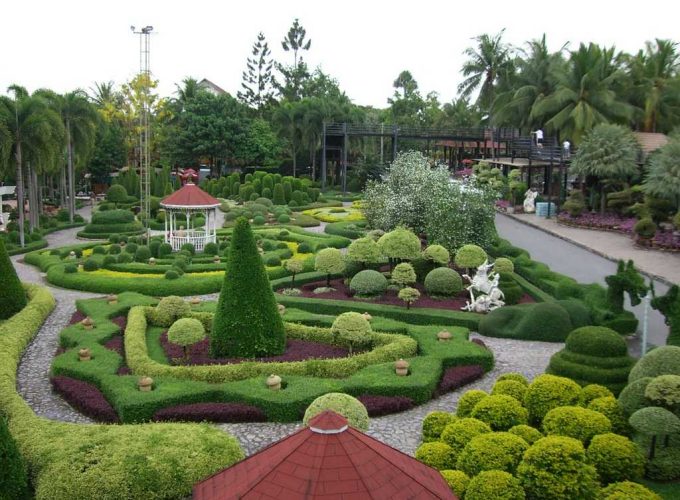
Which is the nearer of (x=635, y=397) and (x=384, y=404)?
(x=635, y=397)

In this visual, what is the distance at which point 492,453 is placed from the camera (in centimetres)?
950

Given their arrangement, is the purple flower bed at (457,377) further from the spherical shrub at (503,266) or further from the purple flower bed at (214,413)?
the spherical shrub at (503,266)

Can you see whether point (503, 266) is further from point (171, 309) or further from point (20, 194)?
point (20, 194)

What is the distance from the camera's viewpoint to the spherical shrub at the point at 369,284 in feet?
68.9

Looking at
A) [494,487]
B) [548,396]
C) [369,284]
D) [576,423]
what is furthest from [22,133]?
[494,487]

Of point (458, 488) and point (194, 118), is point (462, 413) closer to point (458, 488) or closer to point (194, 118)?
point (458, 488)

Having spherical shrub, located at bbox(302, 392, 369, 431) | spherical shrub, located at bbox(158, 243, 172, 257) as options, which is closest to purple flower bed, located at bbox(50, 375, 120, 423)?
spherical shrub, located at bbox(302, 392, 369, 431)

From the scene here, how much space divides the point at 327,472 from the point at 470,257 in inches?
664

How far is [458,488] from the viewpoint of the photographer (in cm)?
911

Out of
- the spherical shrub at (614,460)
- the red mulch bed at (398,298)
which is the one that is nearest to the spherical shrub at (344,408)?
the spherical shrub at (614,460)

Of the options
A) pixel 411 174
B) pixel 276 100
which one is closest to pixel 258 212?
pixel 411 174

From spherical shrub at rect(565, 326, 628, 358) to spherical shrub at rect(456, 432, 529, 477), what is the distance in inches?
151

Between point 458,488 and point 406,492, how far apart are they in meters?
3.38

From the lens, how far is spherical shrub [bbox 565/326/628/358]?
42.1 ft
